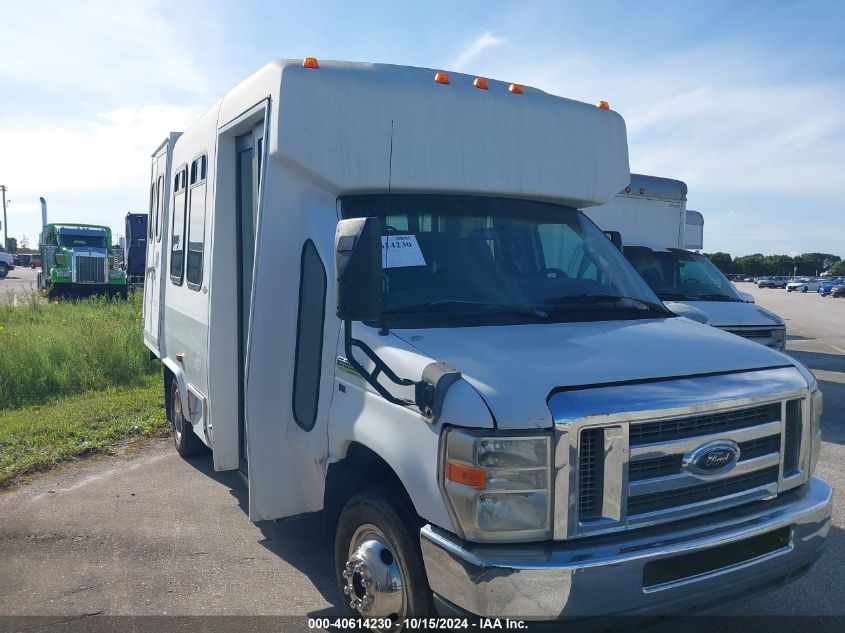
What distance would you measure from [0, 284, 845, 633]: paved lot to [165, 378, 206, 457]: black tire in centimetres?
13

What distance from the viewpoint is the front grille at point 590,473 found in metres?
2.93

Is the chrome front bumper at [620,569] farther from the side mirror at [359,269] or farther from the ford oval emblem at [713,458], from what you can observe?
the side mirror at [359,269]

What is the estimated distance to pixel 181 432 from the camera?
23.8ft

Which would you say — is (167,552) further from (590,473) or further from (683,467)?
(683,467)

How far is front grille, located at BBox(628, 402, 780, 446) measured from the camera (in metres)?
3.02

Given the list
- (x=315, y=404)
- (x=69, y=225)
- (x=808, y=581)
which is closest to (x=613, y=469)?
(x=315, y=404)

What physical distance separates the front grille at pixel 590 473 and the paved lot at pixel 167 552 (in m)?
0.98

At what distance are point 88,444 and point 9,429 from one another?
1.14 m

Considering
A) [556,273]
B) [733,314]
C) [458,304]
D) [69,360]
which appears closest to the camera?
[458,304]

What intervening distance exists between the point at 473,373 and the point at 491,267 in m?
1.14

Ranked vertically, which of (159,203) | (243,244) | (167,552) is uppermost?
(159,203)

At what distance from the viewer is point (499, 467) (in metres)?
2.87

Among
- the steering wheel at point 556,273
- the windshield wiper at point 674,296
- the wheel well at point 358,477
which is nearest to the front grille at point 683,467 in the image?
the wheel well at point 358,477

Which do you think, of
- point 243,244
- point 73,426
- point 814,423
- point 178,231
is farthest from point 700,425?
point 73,426
